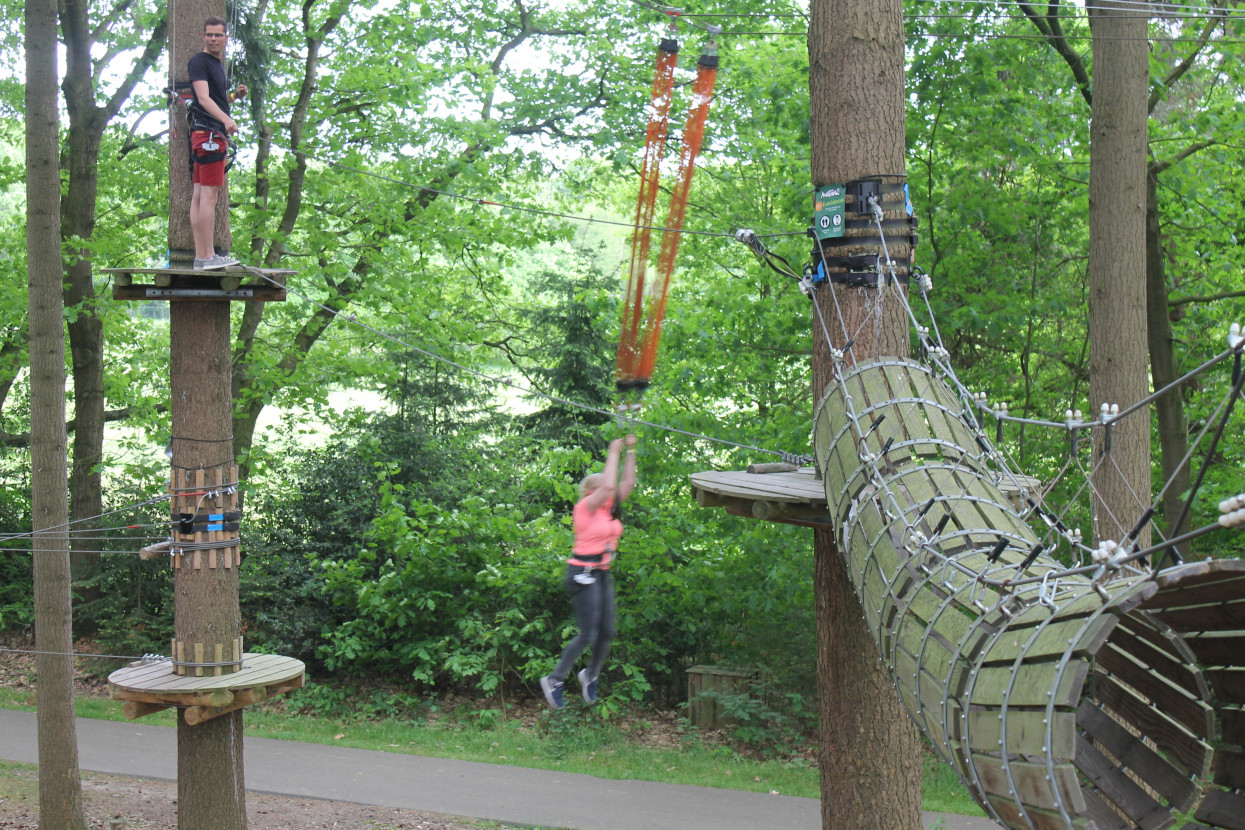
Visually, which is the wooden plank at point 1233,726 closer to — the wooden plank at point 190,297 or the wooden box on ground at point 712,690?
the wooden plank at point 190,297

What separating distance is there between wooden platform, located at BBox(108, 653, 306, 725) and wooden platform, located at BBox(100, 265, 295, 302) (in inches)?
79.9

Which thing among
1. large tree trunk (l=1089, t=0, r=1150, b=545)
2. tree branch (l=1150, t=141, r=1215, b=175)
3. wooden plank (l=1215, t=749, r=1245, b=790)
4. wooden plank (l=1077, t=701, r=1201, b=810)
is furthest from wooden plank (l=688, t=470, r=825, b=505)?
tree branch (l=1150, t=141, r=1215, b=175)

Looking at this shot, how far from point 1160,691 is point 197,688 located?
14.4 ft

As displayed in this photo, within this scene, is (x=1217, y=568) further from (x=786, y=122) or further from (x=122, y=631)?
(x=122, y=631)

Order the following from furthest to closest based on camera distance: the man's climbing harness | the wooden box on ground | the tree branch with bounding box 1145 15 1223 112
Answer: the wooden box on ground → the tree branch with bounding box 1145 15 1223 112 → the man's climbing harness

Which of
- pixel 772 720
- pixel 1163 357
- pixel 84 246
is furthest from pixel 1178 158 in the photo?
pixel 84 246

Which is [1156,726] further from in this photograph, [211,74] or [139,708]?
[211,74]

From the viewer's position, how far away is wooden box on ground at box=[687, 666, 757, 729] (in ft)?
34.0

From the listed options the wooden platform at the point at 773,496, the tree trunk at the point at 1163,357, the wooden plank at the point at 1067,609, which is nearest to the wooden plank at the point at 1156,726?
the wooden plank at the point at 1067,609

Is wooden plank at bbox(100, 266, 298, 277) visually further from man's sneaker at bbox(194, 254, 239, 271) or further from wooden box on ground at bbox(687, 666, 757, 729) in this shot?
wooden box on ground at bbox(687, 666, 757, 729)

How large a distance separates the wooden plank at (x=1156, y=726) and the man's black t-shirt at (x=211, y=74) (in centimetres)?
502

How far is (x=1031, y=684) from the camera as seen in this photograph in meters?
2.73

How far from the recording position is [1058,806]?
8.67ft

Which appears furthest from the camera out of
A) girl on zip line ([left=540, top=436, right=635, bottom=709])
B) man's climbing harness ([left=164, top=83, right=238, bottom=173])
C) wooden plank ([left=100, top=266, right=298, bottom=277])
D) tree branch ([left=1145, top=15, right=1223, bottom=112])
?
tree branch ([left=1145, top=15, right=1223, bottom=112])
